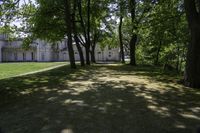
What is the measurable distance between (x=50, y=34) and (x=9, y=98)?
21830 mm

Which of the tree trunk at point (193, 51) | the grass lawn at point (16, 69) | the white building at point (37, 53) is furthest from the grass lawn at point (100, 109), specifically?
the white building at point (37, 53)

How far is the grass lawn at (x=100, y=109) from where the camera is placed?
7.37m

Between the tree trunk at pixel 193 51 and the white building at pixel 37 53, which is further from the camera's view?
the white building at pixel 37 53

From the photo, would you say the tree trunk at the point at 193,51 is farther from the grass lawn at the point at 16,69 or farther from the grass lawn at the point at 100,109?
the grass lawn at the point at 16,69

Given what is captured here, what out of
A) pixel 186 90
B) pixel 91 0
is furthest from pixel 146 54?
pixel 186 90

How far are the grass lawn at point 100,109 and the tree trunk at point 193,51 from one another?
2.42 feet

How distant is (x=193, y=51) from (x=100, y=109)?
631 centimetres

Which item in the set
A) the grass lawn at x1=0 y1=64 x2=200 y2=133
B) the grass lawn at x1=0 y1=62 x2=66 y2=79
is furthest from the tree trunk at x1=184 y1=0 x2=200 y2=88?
the grass lawn at x1=0 y1=62 x2=66 y2=79

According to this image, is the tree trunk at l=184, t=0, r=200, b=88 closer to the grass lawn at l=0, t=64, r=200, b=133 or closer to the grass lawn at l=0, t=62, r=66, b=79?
the grass lawn at l=0, t=64, r=200, b=133

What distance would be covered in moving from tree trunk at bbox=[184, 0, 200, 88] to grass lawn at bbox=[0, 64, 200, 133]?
0.74 metres

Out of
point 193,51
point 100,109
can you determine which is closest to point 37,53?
point 193,51

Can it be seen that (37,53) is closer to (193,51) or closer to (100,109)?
(193,51)

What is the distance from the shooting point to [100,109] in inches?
354

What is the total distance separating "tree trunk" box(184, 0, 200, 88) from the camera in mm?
13719
